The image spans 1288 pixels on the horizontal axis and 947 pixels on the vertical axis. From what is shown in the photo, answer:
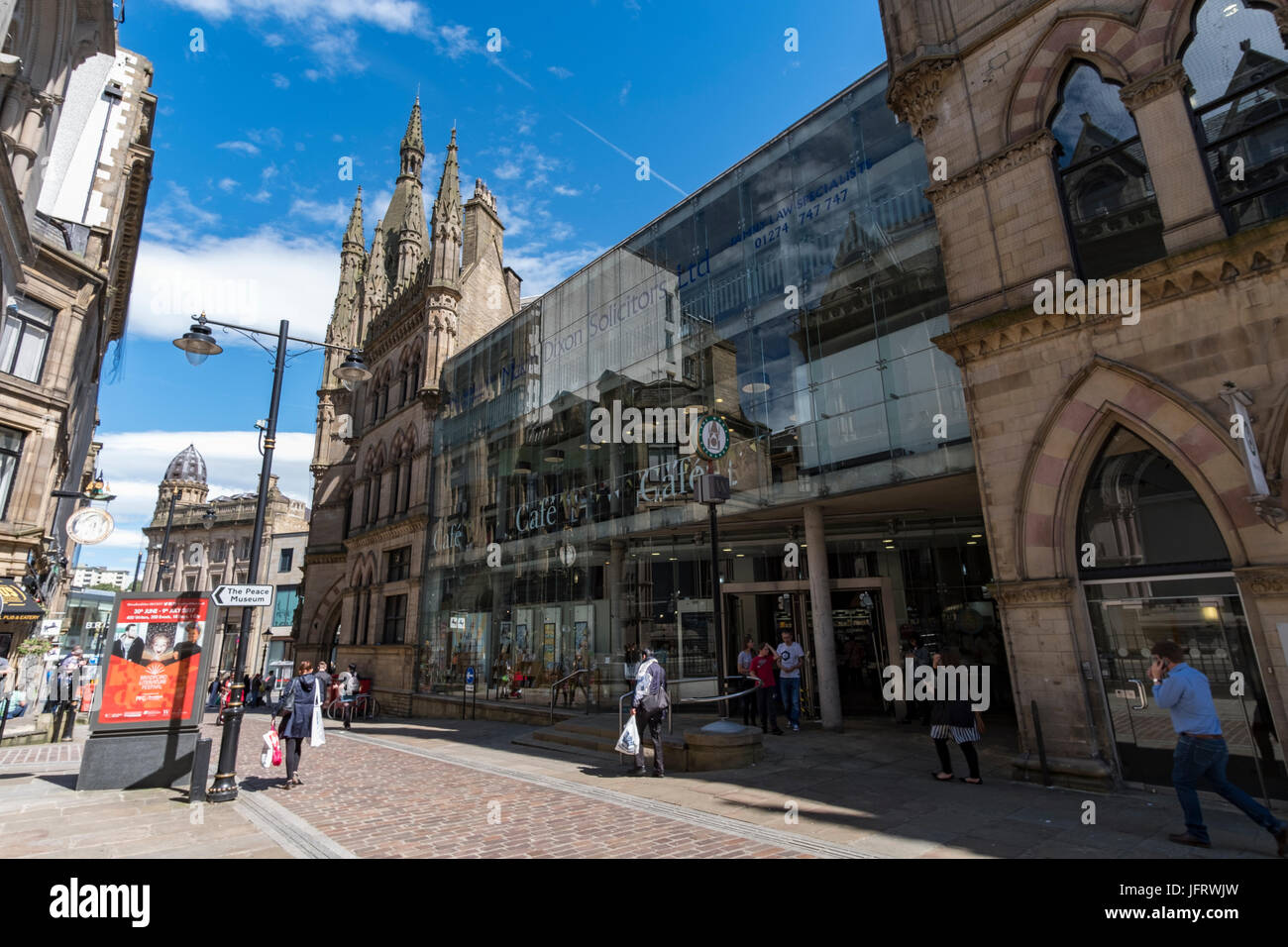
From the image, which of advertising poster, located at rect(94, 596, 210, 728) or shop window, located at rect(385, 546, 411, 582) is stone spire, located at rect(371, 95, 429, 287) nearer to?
shop window, located at rect(385, 546, 411, 582)

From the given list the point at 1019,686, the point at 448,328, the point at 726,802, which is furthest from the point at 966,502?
the point at 448,328

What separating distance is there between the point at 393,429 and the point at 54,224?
16.1 metres

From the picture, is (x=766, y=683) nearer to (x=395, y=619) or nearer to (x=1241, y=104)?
(x=1241, y=104)

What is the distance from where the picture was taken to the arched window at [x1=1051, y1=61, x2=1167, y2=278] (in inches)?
381

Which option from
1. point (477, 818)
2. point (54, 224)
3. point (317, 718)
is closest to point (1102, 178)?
point (477, 818)

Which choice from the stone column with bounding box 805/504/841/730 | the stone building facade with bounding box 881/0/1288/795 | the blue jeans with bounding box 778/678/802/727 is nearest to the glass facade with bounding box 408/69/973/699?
the stone column with bounding box 805/504/841/730

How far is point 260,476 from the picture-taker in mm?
10156

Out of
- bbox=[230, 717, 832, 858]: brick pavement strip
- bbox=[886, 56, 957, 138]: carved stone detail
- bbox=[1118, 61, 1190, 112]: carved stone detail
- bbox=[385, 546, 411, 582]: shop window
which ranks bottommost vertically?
bbox=[230, 717, 832, 858]: brick pavement strip

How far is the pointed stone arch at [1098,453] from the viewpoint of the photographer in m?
7.80

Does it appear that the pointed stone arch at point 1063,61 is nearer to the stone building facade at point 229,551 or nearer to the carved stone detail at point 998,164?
the carved stone detail at point 998,164

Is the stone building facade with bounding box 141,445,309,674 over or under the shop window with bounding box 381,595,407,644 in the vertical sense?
over

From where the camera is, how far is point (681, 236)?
19.1 m

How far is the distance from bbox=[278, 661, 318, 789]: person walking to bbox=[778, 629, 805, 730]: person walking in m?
8.97
